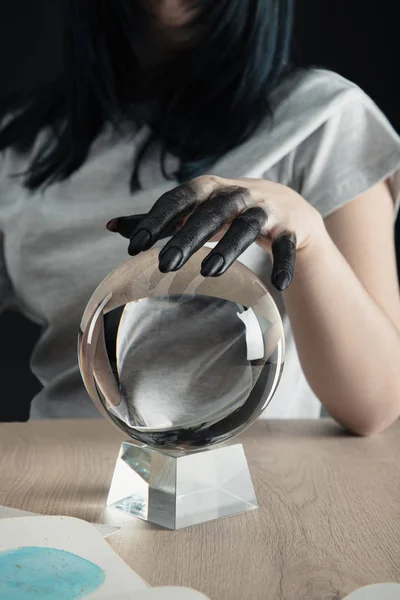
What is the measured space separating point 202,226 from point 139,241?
5 cm

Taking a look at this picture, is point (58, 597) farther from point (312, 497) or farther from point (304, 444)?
point (304, 444)

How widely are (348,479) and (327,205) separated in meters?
0.49

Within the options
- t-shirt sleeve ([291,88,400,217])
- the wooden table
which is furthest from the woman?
the wooden table

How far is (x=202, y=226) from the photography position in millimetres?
517

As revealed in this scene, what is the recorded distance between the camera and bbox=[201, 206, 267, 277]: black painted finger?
0.48 m

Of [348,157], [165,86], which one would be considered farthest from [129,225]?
[165,86]

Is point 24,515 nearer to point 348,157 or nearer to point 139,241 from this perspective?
point 139,241

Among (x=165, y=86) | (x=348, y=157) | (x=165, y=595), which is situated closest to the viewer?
(x=165, y=595)

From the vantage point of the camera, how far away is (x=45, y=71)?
137 cm

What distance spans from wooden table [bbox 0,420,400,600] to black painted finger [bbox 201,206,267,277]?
19 centimetres

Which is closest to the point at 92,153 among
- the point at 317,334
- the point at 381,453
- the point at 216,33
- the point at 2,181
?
the point at 2,181

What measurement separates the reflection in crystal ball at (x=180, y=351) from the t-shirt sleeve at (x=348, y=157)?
541 millimetres

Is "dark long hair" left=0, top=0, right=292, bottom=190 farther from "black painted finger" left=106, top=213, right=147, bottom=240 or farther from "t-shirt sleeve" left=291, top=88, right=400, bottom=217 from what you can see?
"black painted finger" left=106, top=213, right=147, bottom=240

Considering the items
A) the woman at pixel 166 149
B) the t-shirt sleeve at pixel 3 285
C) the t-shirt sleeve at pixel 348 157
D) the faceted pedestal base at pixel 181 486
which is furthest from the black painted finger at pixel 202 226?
the t-shirt sleeve at pixel 3 285
